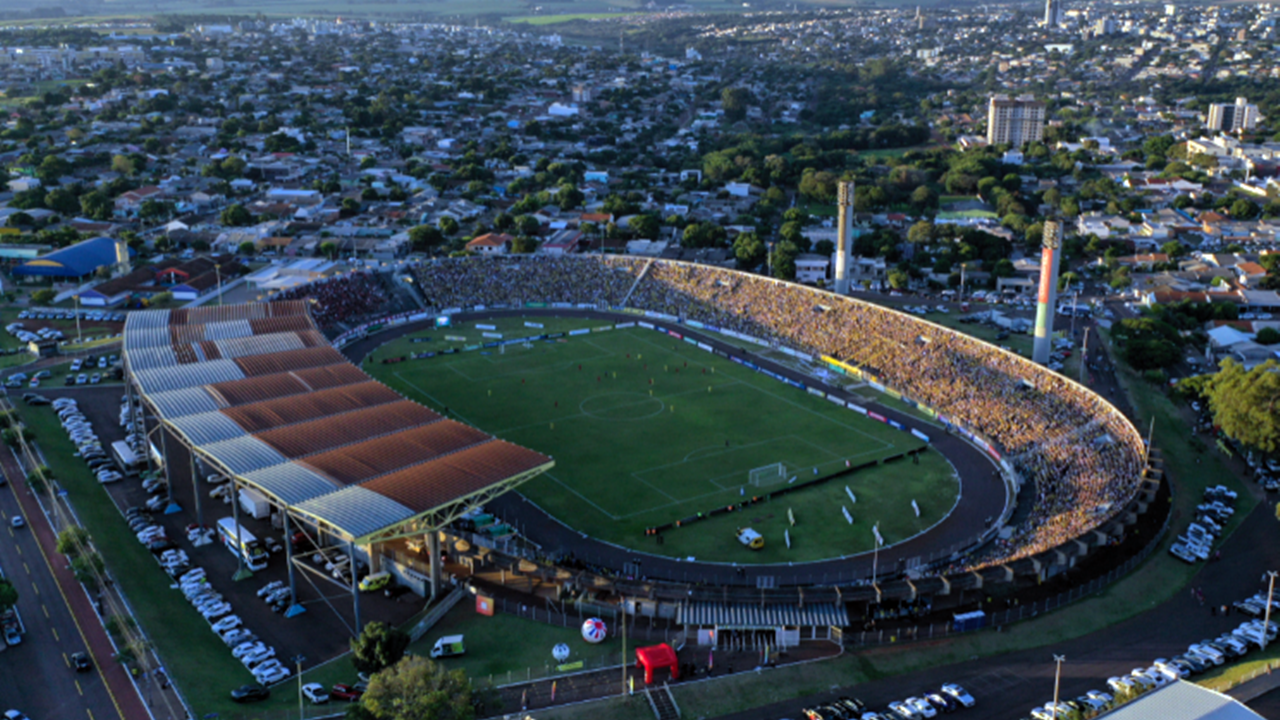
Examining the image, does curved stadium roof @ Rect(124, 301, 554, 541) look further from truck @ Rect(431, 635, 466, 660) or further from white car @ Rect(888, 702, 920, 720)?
white car @ Rect(888, 702, 920, 720)

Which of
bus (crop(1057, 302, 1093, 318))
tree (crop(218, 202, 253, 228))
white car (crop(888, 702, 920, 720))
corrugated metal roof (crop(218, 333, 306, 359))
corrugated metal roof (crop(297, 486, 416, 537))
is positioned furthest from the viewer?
tree (crop(218, 202, 253, 228))

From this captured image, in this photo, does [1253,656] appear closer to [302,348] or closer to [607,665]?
[607,665]

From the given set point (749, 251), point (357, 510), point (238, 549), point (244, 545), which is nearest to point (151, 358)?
point (238, 549)

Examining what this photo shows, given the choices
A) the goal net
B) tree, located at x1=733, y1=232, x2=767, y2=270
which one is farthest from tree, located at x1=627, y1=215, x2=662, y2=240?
the goal net

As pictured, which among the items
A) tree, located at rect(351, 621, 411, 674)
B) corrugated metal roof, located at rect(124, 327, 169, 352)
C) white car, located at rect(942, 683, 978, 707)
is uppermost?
corrugated metal roof, located at rect(124, 327, 169, 352)

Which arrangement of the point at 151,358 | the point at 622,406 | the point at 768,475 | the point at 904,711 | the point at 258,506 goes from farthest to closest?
the point at 622,406 < the point at 768,475 < the point at 151,358 < the point at 258,506 < the point at 904,711

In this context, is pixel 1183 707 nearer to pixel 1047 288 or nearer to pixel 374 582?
pixel 374 582
